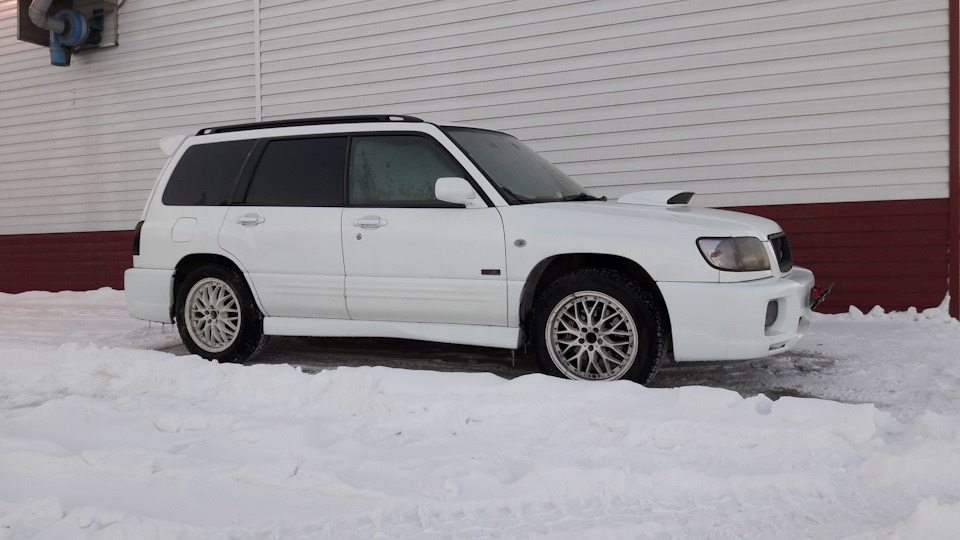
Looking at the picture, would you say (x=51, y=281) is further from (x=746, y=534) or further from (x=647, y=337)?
(x=746, y=534)

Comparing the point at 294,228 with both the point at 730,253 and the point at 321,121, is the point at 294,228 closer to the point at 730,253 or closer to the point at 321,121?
the point at 321,121

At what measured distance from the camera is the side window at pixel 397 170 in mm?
5816

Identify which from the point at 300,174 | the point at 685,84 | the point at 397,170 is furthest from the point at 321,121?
the point at 685,84

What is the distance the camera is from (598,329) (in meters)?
5.27

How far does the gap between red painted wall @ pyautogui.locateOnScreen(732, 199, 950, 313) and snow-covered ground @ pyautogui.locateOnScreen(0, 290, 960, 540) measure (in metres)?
2.31

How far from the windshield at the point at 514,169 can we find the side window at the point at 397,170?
7.7 inches

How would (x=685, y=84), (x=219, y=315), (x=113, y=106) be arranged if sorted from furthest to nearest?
(x=113, y=106)
(x=685, y=84)
(x=219, y=315)

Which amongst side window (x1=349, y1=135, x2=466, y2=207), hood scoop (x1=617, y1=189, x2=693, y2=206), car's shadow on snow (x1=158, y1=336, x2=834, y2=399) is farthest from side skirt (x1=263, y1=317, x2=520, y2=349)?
hood scoop (x1=617, y1=189, x2=693, y2=206)

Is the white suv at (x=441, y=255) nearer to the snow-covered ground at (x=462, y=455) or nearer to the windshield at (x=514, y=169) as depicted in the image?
the windshield at (x=514, y=169)

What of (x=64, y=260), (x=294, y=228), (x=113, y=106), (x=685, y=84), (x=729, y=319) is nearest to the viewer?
(x=729, y=319)

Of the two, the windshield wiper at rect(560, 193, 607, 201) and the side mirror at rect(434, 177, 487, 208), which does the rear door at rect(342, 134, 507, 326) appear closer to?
the side mirror at rect(434, 177, 487, 208)

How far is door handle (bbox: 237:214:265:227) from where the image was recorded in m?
6.30

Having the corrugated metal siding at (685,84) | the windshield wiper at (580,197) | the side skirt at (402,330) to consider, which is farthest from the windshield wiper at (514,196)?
the corrugated metal siding at (685,84)

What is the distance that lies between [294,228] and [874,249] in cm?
548
